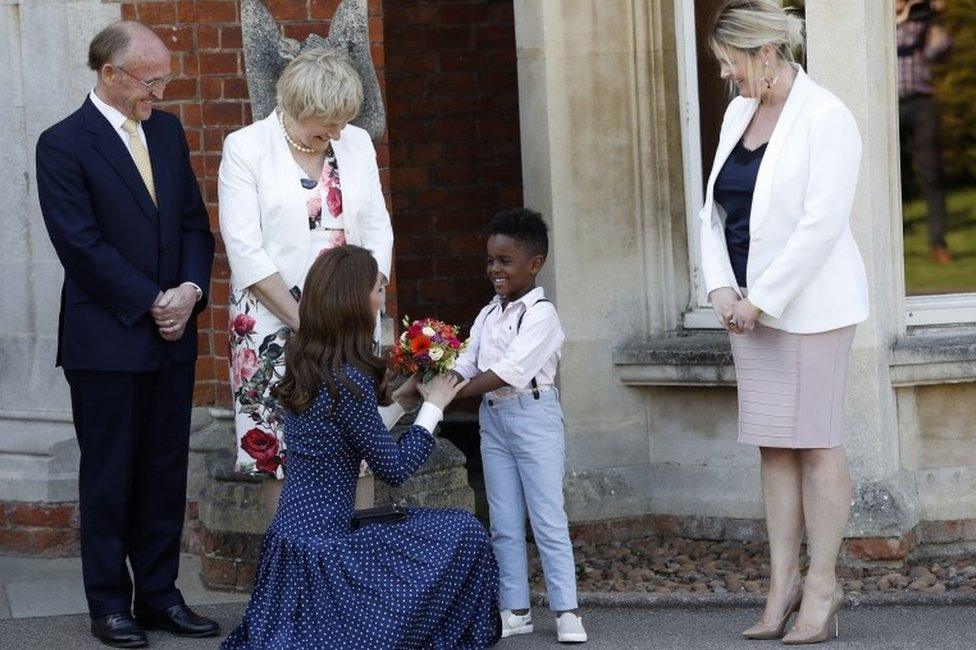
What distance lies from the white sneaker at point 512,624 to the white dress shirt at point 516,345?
2.37 feet

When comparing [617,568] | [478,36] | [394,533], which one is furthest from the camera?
[478,36]

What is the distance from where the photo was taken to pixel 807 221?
554 cm

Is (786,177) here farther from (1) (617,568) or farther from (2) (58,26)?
(2) (58,26)

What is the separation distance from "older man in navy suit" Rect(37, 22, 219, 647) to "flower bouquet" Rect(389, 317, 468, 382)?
804mm

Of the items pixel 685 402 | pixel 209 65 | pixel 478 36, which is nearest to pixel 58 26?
pixel 209 65

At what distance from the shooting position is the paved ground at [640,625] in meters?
5.95

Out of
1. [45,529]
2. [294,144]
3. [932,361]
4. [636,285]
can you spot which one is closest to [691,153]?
[636,285]

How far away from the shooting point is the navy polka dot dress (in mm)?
5383

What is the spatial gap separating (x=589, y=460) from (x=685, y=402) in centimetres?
46

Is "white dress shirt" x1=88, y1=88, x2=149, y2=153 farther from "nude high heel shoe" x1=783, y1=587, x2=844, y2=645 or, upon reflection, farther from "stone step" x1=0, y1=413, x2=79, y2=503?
"nude high heel shoe" x1=783, y1=587, x2=844, y2=645

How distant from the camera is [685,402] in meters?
7.55

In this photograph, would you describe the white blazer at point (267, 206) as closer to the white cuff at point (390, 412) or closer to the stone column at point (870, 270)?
the white cuff at point (390, 412)

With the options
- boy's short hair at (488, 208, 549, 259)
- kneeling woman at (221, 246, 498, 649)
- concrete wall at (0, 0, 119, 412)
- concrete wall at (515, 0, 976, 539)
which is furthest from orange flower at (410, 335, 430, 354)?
concrete wall at (0, 0, 119, 412)

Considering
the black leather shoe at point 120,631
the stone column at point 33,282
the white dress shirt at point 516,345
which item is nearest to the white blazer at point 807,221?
the white dress shirt at point 516,345
